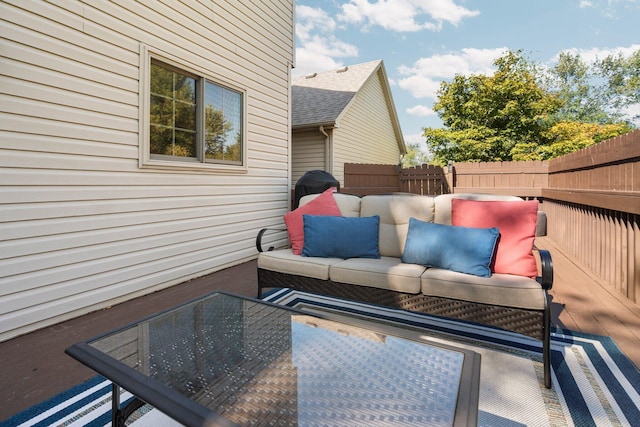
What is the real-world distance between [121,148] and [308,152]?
19.6ft

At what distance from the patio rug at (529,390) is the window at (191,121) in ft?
7.75

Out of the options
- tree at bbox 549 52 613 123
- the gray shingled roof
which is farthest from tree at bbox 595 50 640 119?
the gray shingled roof

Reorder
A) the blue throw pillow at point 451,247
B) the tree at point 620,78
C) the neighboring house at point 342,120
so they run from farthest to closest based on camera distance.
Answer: the tree at point 620,78
the neighboring house at point 342,120
the blue throw pillow at point 451,247

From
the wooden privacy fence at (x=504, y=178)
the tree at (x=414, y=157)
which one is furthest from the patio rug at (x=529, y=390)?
the tree at (x=414, y=157)

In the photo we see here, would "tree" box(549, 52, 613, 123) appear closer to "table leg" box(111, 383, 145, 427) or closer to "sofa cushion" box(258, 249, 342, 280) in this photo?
"sofa cushion" box(258, 249, 342, 280)

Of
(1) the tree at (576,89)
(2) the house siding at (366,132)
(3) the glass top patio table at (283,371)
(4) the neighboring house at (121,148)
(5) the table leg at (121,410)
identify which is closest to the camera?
(3) the glass top patio table at (283,371)

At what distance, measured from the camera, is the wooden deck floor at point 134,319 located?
1904 millimetres

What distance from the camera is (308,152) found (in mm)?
8906

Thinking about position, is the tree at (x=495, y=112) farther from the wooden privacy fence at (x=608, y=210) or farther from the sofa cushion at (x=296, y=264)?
the sofa cushion at (x=296, y=264)

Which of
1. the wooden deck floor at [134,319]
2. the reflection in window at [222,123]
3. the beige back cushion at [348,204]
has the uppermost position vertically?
the reflection in window at [222,123]

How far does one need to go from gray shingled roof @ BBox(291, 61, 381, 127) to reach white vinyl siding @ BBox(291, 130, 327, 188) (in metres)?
0.41

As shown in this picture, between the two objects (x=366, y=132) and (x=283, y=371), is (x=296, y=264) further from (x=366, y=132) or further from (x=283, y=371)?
(x=366, y=132)

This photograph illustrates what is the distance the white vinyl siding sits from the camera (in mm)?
8727

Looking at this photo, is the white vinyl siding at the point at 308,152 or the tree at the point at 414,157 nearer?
the white vinyl siding at the point at 308,152
